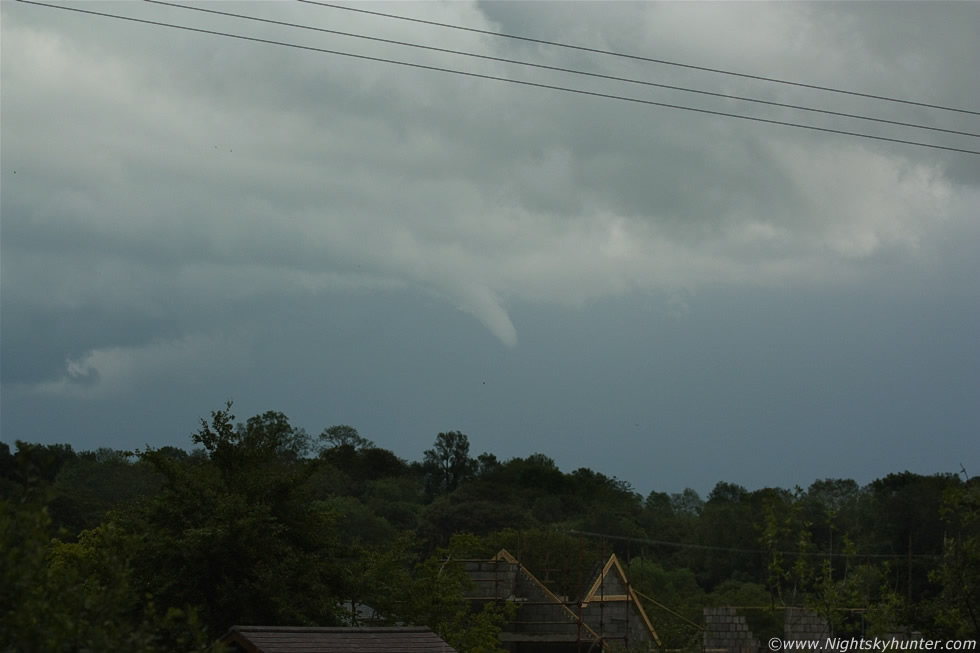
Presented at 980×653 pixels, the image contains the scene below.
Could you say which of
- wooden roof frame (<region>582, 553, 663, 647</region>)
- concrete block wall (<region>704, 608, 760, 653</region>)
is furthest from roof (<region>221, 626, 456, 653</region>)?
wooden roof frame (<region>582, 553, 663, 647</region>)

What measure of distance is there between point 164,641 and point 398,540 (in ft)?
29.2

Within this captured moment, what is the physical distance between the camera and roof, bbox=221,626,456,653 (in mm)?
16656

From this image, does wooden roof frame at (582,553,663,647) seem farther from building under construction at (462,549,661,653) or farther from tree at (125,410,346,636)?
tree at (125,410,346,636)

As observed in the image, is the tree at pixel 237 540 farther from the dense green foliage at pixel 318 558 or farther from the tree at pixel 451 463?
the tree at pixel 451 463

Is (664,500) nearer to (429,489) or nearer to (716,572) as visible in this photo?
(429,489)

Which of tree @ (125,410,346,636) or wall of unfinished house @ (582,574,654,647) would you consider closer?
tree @ (125,410,346,636)

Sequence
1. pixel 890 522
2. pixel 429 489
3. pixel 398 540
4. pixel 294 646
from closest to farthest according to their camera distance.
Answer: pixel 294 646 → pixel 398 540 → pixel 890 522 → pixel 429 489

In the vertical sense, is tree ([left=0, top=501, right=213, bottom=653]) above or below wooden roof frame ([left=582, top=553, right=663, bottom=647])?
below

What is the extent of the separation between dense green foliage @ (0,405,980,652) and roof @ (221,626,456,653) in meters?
0.80

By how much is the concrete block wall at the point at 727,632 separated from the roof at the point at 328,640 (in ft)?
45.3

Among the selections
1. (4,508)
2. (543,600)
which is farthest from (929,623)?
(543,600)

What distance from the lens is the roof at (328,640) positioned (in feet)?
54.6

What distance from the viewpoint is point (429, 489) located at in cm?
11931

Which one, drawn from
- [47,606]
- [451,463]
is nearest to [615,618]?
[47,606]
